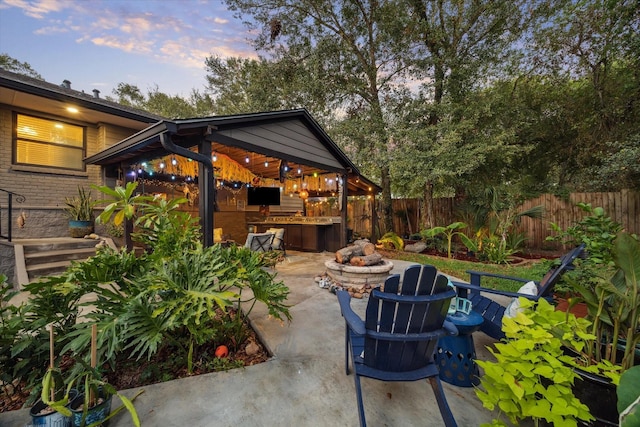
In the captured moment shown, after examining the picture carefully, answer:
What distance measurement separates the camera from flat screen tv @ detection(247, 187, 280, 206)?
10867 mm

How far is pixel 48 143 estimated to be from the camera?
6094 mm

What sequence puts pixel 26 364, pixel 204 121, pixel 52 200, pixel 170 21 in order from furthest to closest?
pixel 170 21
pixel 52 200
pixel 204 121
pixel 26 364

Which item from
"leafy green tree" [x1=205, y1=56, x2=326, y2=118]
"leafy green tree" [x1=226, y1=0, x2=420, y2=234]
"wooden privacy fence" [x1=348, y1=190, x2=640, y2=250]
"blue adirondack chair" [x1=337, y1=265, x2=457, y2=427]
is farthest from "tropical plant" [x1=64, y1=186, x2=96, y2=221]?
"wooden privacy fence" [x1=348, y1=190, x2=640, y2=250]

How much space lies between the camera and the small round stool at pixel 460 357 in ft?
6.68

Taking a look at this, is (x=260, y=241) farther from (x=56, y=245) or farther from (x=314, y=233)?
(x=56, y=245)

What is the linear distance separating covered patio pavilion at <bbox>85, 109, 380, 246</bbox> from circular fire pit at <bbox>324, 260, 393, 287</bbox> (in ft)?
7.63

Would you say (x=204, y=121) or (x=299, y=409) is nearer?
(x=299, y=409)

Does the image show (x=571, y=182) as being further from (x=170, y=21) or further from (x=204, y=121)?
(x=170, y=21)

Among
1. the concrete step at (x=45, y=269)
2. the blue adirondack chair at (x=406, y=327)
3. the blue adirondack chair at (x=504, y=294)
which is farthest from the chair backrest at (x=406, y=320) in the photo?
the concrete step at (x=45, y=269)

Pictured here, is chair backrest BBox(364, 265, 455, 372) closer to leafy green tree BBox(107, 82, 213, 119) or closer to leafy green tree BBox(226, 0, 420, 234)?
leafy green tree BBox(226, 0, 420, 234)

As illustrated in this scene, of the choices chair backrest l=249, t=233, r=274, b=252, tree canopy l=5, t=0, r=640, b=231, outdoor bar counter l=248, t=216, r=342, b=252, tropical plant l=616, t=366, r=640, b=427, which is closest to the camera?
tropical plant l=616, t=366, r=640, b=427

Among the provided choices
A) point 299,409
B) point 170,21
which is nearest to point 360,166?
point 170,21

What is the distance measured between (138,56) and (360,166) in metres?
9.62

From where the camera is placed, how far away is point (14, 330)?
5.92ft
